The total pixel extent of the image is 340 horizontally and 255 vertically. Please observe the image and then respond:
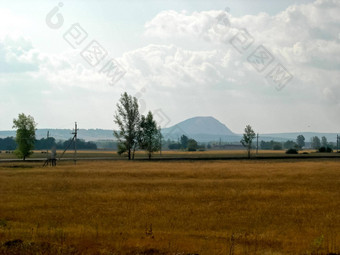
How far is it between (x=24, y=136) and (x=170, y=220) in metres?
82.2

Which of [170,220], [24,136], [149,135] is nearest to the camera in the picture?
[170,220]

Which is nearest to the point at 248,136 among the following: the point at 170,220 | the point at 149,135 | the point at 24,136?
the point at 149,135

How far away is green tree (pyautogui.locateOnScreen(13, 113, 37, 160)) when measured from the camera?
316ft

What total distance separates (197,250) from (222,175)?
35556 mm

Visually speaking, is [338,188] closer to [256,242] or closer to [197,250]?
[256,242]

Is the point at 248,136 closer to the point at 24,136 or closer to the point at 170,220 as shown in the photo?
the point at 24,136

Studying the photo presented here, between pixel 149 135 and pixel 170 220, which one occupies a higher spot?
pixel 149 135

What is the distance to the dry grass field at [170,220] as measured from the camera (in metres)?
15.9

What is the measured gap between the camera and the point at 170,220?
21.8 metres

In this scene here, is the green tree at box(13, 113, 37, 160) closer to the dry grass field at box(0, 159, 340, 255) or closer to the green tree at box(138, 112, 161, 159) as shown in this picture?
the green tree at box(138, 112, 161, 159)

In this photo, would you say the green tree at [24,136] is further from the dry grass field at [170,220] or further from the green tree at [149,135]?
the dry grass field at [170,220]

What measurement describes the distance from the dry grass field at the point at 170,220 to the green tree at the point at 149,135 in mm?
73118

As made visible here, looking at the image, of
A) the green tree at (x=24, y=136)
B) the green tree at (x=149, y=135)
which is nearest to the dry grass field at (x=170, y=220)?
the green tree at (x=24, y=136)

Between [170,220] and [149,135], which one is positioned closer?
[170,220]
